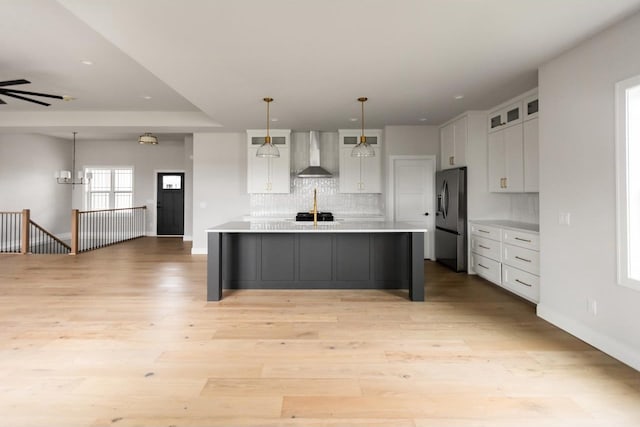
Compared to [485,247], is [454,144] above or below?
above

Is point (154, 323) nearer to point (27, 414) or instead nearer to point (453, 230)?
point (27, 414)

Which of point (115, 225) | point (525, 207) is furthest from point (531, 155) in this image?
point (115, 225)

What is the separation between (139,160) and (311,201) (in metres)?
6.69

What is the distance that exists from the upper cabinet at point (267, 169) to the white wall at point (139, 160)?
15.9 ft

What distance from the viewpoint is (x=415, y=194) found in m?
6.59

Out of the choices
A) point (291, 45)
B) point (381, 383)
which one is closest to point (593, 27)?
point (291, 45)

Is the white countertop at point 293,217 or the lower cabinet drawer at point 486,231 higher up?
the white countertop at point 293,217

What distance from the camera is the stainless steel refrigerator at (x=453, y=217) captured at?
5.46 meters

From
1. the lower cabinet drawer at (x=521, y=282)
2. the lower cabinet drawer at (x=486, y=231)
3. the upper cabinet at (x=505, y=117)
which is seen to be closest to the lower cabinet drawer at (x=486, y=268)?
the lower cabinet drawer at (x=521, y=282)

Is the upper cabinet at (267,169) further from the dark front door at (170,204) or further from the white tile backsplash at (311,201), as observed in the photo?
the dark front door at (170,204)

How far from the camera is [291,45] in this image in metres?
3.17

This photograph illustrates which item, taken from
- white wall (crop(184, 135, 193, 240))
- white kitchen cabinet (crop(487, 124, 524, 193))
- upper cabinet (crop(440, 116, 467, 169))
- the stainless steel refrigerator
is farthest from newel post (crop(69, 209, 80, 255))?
white kitchen cabinet (crop(487, 124, 524, 193))

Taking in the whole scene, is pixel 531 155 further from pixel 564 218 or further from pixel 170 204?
pixel 170 204

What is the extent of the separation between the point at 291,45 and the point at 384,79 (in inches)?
52.3
